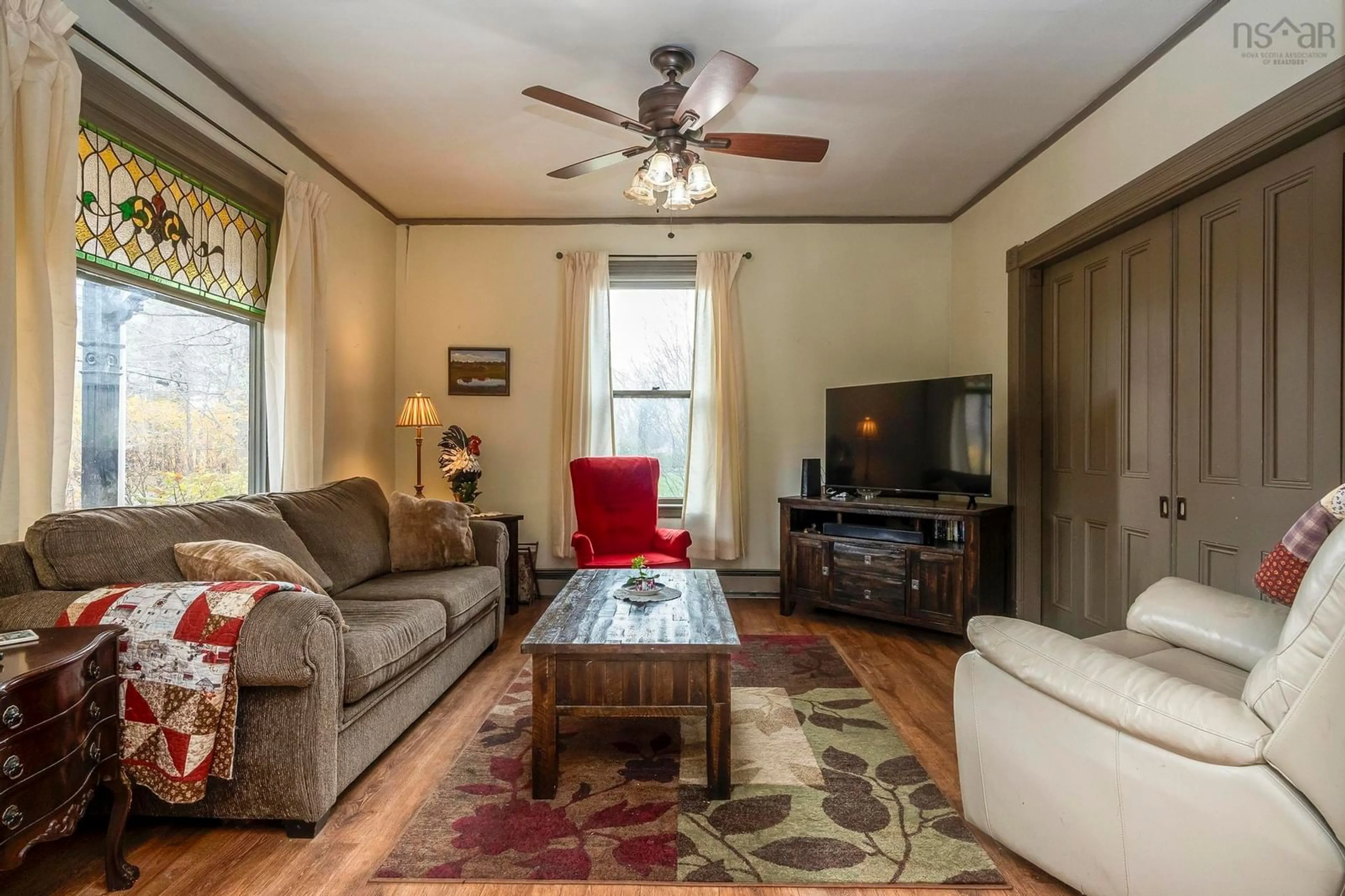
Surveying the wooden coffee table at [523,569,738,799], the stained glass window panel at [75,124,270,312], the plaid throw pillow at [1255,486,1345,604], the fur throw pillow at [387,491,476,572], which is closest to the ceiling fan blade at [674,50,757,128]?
the wooden coffee table at [523,569,738,799]

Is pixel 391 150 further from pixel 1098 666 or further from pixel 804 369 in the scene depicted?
pixel 1098 666

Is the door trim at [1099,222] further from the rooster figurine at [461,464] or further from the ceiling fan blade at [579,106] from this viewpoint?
the rooster figurine at [461,464]

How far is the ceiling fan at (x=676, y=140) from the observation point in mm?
2430

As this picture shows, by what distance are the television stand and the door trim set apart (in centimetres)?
16

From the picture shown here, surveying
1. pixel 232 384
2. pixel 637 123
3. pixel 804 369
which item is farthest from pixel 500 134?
pixel 804 369

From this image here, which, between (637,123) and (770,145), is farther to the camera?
(770,145)

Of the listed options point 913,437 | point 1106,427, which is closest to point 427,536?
point 913,437

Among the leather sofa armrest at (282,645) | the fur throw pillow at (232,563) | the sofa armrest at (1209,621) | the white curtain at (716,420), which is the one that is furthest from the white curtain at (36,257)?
the sofa armrest at (1209,621)

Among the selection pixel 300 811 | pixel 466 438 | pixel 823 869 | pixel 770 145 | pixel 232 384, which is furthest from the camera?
pixel 466 438

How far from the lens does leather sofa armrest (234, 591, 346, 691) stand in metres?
1.75

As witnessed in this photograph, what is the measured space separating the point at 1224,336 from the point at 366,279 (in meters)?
4.54

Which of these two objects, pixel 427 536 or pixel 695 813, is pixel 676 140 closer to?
pixel 427 536

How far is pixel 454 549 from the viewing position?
11.2 ft

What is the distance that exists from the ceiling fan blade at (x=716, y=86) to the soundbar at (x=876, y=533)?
2603 mm
